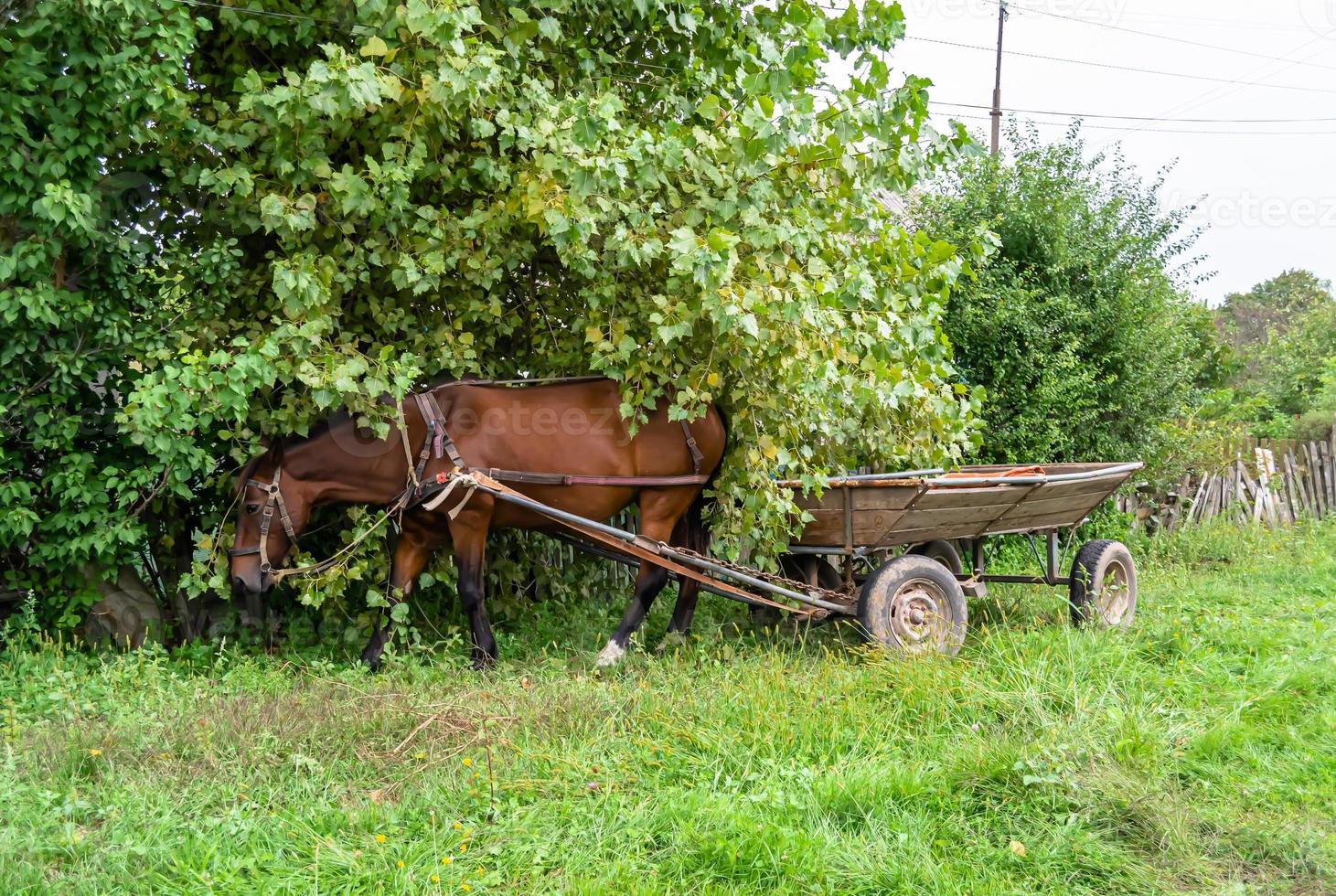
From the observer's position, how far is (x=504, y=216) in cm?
561

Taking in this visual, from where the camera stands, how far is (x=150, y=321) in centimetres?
571

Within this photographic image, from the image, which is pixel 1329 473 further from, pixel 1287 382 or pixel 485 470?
pixel 485 470

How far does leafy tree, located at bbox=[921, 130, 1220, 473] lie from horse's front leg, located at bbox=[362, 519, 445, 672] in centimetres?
568

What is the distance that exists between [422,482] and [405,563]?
693 millimetres

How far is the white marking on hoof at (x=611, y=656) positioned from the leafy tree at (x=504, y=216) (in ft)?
3.35

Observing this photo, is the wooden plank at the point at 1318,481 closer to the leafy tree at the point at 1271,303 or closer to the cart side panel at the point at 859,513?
the cart side panel at the point at 859,513

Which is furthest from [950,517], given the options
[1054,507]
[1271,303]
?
[1271,303]

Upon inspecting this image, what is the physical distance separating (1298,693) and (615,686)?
11.0 feet

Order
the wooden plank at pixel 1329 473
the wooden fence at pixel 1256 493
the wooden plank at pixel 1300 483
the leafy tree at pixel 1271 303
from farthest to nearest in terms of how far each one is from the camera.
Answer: the leafy tree at pixel 1271 303 → the wooden plank at pixel 1329 473 → the wooden plank at pixel 1300 483 → the wooden fence at pixel 1256 493

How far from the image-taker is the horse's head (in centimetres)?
553

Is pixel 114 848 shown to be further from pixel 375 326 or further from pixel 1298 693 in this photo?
pixel 1298 693

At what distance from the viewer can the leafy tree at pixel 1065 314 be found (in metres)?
9.60

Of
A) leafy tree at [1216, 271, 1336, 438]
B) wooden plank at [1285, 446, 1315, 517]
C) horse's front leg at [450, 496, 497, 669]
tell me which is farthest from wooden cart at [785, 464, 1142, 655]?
leafy tree at [1216, 271, 1336, 438]

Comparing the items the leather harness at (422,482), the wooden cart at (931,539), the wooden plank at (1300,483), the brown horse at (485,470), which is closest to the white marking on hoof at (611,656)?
the brown horse at (485,470)
